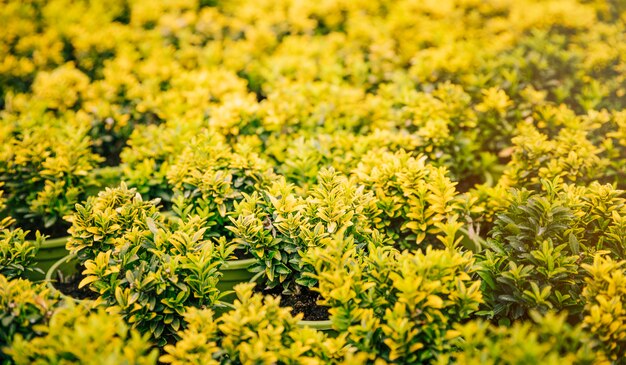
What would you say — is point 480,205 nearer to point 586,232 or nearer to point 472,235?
point 472,235

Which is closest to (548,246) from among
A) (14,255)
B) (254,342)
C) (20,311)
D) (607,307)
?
(607,307)

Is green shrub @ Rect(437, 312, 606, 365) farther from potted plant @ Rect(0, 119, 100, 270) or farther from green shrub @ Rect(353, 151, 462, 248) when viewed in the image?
potted plant @ Rect(0, 119, 100, 270)

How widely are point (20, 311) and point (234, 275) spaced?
1299 millimetres

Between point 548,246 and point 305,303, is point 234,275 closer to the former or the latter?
point 305,303

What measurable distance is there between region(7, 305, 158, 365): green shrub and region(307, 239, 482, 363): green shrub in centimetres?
101

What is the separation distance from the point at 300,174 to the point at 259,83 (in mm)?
1981

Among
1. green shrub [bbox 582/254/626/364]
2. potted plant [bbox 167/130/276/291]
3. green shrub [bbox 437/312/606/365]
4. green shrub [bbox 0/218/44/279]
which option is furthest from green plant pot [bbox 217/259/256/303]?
green shrub [bbox 582/254/626/364]

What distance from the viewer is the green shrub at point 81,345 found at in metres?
2.10

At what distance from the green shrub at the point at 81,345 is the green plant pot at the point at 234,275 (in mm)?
1006

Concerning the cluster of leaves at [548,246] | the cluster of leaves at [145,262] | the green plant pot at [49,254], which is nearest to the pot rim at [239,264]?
the cluster of leaves at [145,262]

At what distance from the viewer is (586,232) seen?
304cm

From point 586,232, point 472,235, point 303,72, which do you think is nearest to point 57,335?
point 472,235

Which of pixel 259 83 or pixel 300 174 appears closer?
pixel 300 174

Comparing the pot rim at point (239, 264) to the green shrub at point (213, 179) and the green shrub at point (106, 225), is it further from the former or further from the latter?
the green shrub at point (106, 225)
